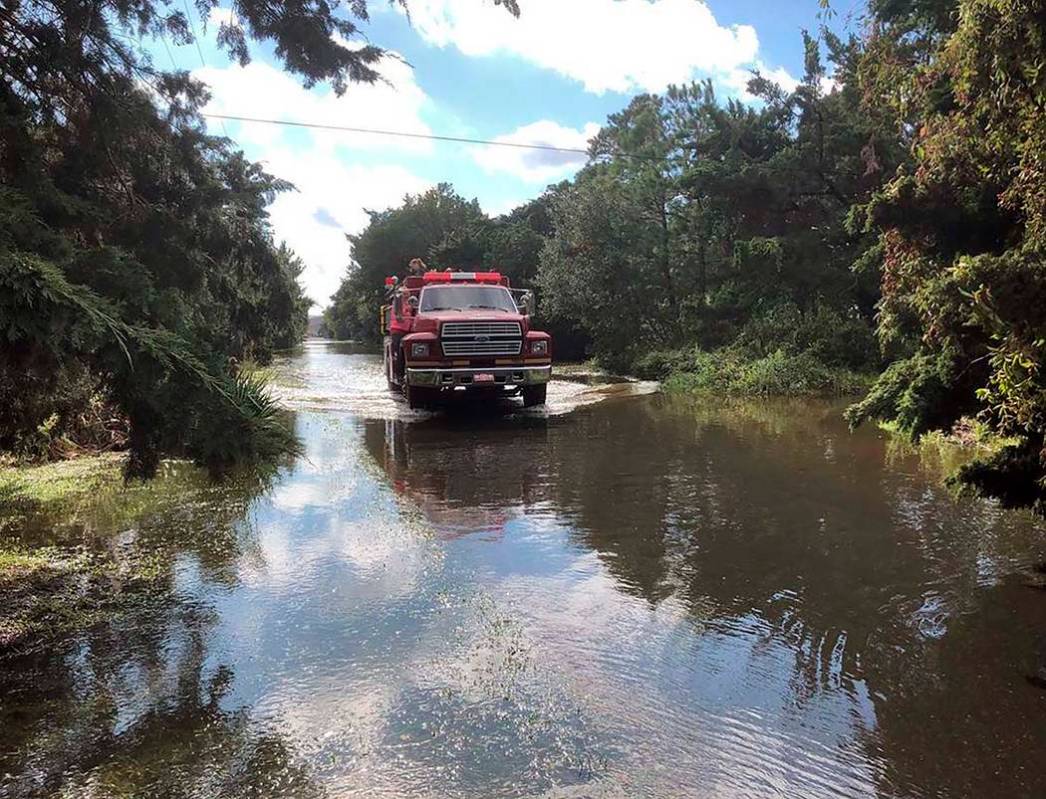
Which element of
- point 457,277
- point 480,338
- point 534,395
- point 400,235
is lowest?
point 534,395

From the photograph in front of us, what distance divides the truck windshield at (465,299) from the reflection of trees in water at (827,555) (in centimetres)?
367

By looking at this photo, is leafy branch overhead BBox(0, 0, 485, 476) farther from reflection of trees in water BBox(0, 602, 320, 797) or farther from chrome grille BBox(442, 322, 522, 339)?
chrome grille BBox(442, 322, 522, 339)

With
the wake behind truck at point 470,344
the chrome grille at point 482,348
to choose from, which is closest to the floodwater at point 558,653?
the wake behind truck at point 470,344

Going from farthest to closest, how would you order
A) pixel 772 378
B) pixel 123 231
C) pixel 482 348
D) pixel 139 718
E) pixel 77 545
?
pixel 772 378 < pixel 482 348 < pixel 77 545 < pixel 123 231 < pixel 139 718

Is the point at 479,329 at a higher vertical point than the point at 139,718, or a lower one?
higher

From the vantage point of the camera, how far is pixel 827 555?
6051 mm

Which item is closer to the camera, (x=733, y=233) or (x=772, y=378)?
(x=772, y=378)

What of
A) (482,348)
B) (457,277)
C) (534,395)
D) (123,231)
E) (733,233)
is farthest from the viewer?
(733,233)

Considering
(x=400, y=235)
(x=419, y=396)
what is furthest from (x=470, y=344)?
(x=400, y=235)

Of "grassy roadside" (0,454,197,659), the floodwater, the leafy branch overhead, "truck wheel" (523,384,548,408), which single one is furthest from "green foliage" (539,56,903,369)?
"grassy roadside" (0,454,197,659)

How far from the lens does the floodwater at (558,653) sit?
3277 millimetres

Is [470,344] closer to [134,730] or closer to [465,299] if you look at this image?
[465,299]

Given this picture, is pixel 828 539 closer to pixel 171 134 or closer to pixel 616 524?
pixel 616 524

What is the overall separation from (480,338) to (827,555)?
8.54 meters
